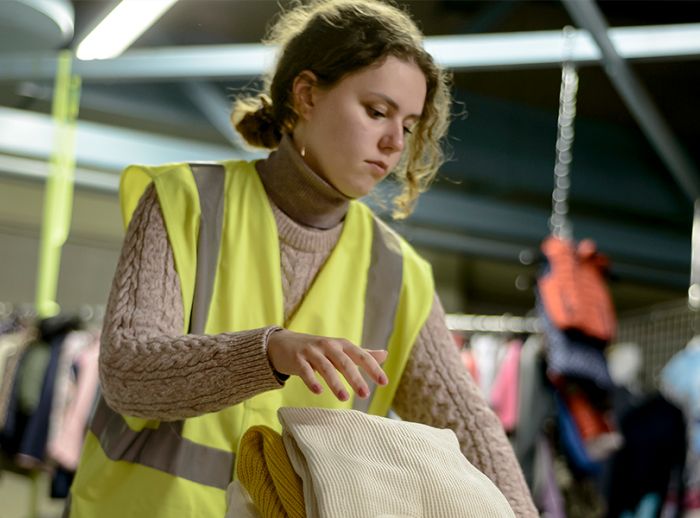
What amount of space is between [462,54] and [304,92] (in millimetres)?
2513

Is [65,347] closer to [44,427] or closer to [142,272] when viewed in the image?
[44,427]

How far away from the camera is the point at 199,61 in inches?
134

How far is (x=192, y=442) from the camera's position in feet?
→ 3.12

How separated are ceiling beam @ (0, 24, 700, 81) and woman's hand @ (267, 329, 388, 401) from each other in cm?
238

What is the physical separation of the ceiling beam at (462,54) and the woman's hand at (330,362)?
238 cm

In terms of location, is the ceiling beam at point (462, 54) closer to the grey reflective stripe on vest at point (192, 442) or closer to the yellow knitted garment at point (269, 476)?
the grey reflective stripe on vest at point (192, 442)

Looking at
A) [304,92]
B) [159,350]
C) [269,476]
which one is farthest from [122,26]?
[269,476]

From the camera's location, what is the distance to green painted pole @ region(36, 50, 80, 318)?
2.92 metres

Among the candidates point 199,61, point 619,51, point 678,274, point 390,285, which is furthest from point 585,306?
point 678,274

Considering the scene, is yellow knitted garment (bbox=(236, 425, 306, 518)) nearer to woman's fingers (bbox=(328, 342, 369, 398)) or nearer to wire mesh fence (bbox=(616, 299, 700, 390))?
woman's fingers (bbox=(328, 342, 369, 398))

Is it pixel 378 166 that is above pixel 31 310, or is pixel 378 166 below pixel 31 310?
below

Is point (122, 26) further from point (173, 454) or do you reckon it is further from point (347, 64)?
point (173, 454)

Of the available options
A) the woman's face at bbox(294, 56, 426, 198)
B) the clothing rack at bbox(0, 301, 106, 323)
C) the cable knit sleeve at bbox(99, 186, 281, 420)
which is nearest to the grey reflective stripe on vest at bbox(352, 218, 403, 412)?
the woman's face at bbox(294, 56, 426, 198)

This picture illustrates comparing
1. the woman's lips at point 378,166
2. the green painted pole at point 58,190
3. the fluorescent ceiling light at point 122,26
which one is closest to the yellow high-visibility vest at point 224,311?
the woman's lips at point 378,166
